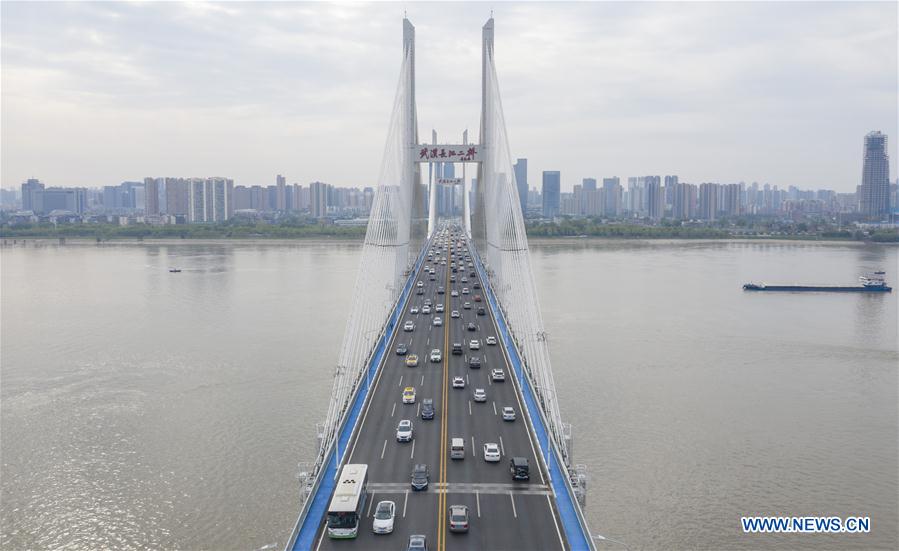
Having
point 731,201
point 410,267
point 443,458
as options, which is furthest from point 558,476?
point 731,201

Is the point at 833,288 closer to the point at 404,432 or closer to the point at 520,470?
the point at 404,432

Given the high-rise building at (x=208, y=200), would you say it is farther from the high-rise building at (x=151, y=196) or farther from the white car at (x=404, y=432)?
the white car at (x=404, y=432)

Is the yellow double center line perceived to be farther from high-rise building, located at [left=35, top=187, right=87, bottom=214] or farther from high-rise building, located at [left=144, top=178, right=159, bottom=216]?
high-rise building, located at [left=35, top=187, right=87, bottom=214]

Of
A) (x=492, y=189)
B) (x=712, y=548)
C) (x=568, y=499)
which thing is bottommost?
(x=712, y=548)

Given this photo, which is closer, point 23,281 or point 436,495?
point 436,495

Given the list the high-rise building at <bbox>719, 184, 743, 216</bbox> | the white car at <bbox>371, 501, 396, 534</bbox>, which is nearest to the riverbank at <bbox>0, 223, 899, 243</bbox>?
the white car at <bbox>371, 501, 396, 534</bbox>

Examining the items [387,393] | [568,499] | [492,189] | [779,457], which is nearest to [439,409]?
[387,393]

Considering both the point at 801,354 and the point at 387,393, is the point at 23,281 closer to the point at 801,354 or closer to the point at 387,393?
the point at 387,393
